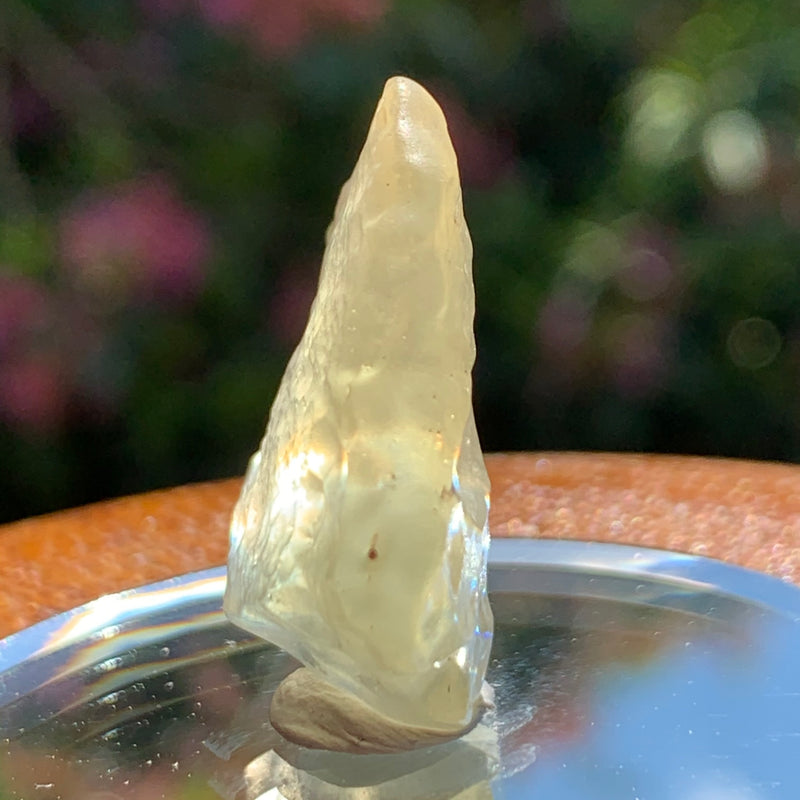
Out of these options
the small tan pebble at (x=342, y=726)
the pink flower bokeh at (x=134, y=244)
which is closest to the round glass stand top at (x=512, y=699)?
the small tan pebble at (x=342, y=726)

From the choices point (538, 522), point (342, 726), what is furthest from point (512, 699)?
point (538, 522)

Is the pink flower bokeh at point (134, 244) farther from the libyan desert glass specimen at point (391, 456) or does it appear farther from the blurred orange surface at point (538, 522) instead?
the libyan desert glass specimen at point (391, 456)

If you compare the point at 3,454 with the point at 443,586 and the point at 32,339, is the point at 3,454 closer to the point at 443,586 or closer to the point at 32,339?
the point at 32,339

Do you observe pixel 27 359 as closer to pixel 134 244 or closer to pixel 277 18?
pixel 134 244

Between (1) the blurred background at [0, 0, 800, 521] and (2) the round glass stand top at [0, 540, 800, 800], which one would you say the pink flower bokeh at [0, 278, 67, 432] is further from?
(2) the round glass stand top at [0, 540, 800, 800]

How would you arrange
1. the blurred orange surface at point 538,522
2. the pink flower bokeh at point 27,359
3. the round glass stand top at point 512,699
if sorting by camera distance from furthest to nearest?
the pink flower bokeh at point 27,359 < the blurred orange surface at point 538,522 < the round glass stand top at point 512,699

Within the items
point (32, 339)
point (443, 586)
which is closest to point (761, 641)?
point (443, 586)

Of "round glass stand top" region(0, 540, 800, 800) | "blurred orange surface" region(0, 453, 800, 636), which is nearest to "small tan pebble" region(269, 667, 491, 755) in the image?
"round glass stand top" region(0, 540, 800, 800)
